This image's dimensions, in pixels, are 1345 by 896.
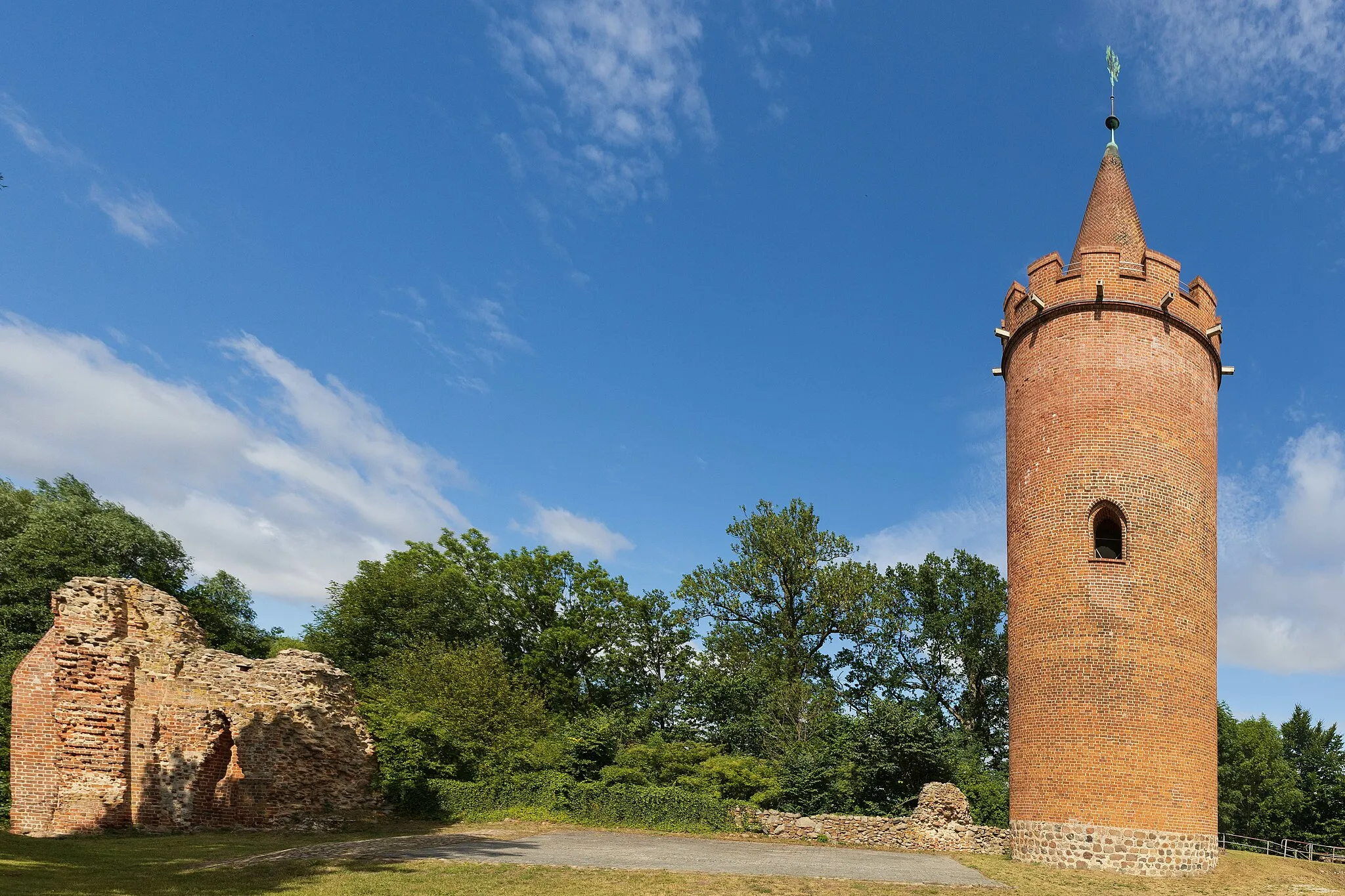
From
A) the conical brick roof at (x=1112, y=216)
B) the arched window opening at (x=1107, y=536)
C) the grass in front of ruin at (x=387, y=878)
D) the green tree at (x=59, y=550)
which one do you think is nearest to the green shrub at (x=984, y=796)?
the grass in front of ruin at (x=387, y=878)

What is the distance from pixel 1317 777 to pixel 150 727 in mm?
47692

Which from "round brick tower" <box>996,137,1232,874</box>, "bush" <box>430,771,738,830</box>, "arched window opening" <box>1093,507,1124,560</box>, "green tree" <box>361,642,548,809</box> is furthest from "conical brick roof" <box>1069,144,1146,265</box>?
"green tree" <box>361,642,548,809</box>

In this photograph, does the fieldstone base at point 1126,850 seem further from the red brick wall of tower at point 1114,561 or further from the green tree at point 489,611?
the green tree at point 489,611

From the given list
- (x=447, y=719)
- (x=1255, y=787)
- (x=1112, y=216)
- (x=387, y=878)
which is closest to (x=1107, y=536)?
(x=1112, y=216)

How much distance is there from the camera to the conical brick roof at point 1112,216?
58.3ft

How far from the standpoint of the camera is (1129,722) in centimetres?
1480

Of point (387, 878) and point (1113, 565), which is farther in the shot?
point (1113, 565)

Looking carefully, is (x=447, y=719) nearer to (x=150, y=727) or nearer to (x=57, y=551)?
(x=150, y=727)

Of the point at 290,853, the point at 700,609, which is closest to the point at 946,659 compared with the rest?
the point at 700,609

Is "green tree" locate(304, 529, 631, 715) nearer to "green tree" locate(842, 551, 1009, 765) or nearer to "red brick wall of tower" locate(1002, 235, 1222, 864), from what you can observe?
"green tree" locate(842, 551, 1009, 765)

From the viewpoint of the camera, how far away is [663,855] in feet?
48.0

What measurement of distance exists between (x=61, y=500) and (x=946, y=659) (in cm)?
3571

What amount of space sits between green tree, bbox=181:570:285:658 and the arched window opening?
29.2 m

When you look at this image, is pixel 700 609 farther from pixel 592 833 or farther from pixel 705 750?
pixel 592 833
